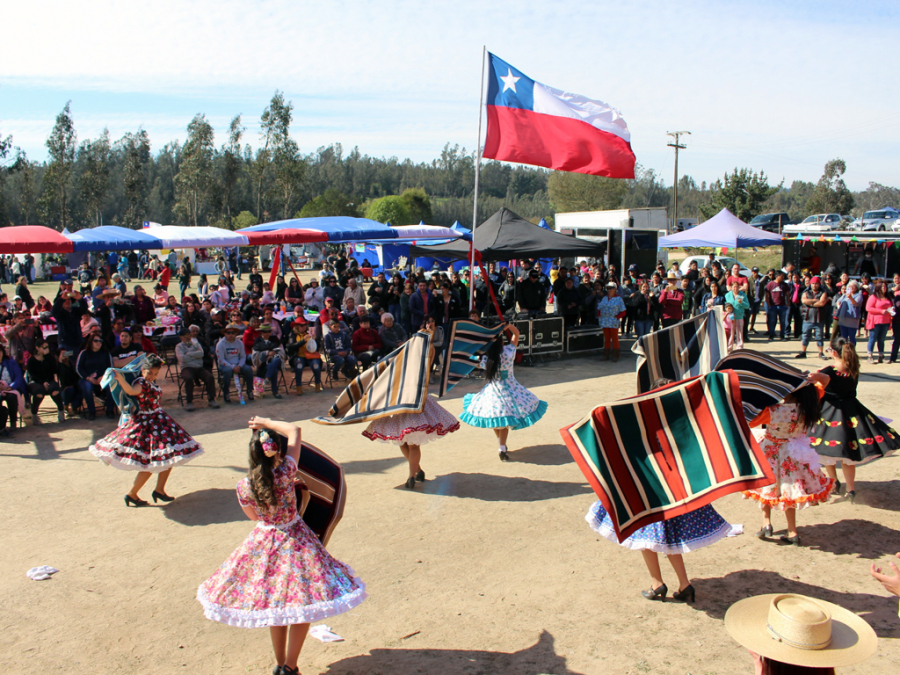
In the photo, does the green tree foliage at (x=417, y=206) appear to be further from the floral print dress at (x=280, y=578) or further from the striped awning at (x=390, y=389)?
the floral print dress at (x=280, y=578)

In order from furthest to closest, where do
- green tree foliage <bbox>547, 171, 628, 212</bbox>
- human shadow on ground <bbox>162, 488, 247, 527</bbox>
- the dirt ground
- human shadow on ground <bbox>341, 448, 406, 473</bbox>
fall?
green tree foliage <bbox>547, 171, 628, 212</bbox>, human shadow on ground <bbox>341, 448, 406, 473</bbox>, human shadow on ground <bbox>162, 488, 247, 527</bbox>, the dirt ground

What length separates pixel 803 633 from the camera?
2.12 m

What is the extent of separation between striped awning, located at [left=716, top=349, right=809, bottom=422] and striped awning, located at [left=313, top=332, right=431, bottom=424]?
2.83 metres

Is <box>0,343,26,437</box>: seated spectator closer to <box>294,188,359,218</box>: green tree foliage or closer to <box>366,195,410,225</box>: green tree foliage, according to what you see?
<box>294,188,359,218</box>: green tree foliage

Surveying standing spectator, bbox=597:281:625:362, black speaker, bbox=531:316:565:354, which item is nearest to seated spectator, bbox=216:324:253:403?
black speaker, bbox=531:316:565:354

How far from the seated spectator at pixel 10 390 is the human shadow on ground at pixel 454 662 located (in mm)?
7686

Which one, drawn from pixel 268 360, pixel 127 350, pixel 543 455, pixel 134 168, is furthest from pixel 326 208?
pixel 543 455

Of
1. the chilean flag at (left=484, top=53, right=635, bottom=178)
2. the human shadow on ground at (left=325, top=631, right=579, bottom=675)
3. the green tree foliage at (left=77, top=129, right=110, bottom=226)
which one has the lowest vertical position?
the human shadow on ground at (left=325, top=631, right=579, bottom=675)

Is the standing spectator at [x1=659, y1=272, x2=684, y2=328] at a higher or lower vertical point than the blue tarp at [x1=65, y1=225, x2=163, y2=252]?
lower

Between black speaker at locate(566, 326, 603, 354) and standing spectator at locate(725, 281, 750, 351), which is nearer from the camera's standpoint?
standing spectator at locate(725, 281, 750, 351)

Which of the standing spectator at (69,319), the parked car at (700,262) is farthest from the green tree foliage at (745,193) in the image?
the standing spectator at (69,319)

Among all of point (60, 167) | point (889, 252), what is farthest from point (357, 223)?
point (60, 167)

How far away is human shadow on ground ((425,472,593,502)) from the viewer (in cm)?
705

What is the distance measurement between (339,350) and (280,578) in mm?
8614
